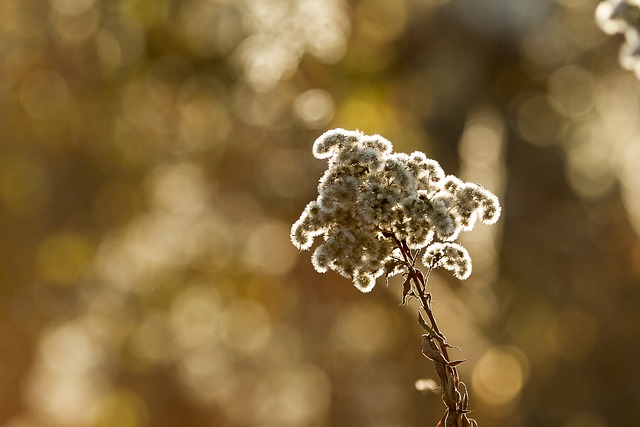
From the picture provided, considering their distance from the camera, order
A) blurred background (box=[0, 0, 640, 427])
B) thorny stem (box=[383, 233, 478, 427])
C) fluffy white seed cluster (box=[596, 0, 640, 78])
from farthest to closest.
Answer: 1. blurred background (box=[0, 0, 640, 427])
2. fluffy white seed cluster (box=[596, 0, 640, 78])
3. thorny stem (box=[383, 233, 478, 427])

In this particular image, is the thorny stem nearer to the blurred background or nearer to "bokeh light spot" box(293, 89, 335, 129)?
"bokeh light spot" box(293, 89, 335, 129)

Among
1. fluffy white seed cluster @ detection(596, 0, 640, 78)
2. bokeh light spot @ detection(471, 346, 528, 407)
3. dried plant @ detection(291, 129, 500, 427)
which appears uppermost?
bokeh light spot @ detection(471, 346, 528, 407)

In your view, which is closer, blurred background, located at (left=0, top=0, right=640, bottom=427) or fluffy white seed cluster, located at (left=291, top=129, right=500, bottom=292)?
fluffy white seed cluster, located at (left=291, top=129, right=500, bottom=292)

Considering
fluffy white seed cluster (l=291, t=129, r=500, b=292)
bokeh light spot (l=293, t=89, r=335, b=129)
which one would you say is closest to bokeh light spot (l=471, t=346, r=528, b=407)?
bokeh light spot (l=293, t=89, r=335, b=129)

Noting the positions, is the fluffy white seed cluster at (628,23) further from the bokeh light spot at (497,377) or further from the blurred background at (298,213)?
→ the bokeh light spot at (497,377)

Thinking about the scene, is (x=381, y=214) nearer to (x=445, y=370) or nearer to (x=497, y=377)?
(x=445, y=370)

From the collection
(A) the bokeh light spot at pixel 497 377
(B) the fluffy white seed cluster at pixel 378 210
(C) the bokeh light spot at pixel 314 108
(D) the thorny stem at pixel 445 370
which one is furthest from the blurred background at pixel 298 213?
(D) the thorny stem at pixel 445 370
